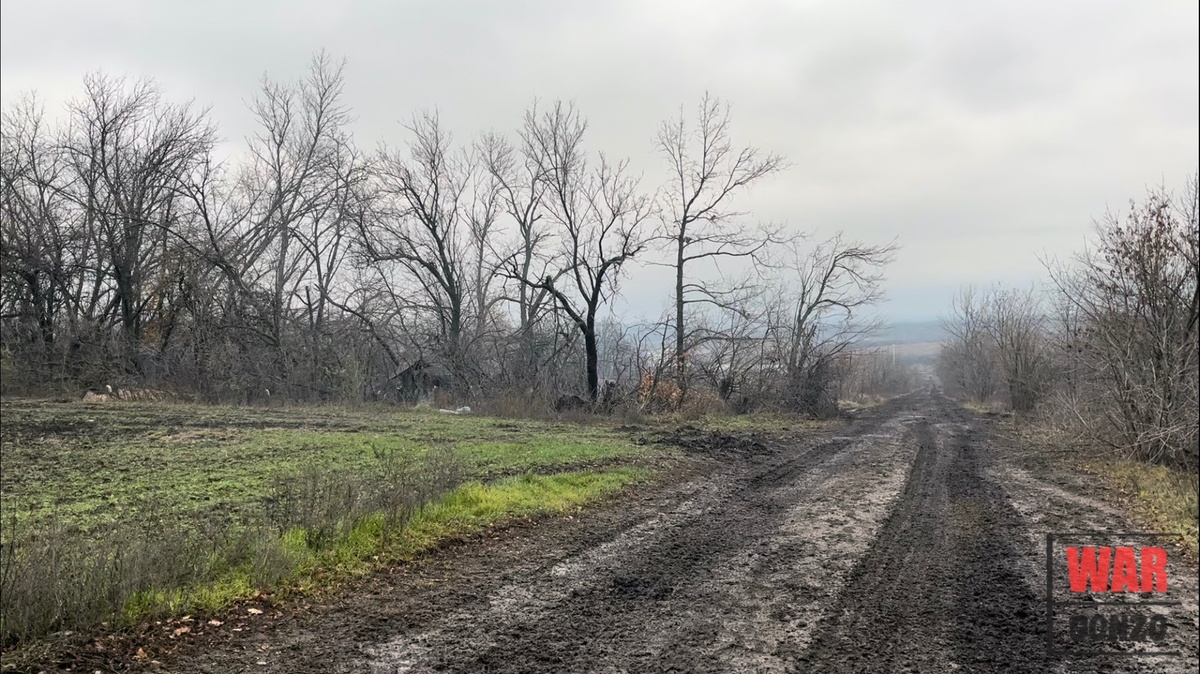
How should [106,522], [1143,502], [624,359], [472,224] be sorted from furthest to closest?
[472,224] → [624,359] → [1143,502] → [106,522]

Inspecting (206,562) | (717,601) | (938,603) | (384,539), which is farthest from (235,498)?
(938,603)

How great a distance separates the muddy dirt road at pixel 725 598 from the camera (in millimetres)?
4133

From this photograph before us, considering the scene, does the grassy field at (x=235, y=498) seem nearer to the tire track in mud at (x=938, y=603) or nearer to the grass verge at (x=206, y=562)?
the grass verge at (x=206, y=562)

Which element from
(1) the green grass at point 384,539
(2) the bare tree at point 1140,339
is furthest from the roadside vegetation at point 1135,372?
(1) the green grass at point 384,539

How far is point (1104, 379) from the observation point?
11539 millimetres

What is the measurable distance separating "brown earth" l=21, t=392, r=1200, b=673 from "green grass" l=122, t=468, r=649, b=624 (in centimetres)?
27

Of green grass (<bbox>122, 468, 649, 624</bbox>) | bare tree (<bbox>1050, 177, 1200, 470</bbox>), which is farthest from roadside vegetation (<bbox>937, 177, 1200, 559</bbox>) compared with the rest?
green grass (<bbox>122, 468, 649, 624</bbox>)

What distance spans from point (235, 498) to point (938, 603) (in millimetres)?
7489

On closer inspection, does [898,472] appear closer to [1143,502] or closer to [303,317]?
[1143,502]

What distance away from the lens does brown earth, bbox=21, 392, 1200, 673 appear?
412cm

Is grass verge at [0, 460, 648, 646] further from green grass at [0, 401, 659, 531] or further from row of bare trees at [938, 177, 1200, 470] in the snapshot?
row of bare trees at [938, 177, 1200, 470]

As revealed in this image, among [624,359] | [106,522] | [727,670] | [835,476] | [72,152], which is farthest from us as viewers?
[72,152]

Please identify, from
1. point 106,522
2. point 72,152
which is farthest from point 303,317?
point 106,522

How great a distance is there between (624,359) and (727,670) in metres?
21.3
